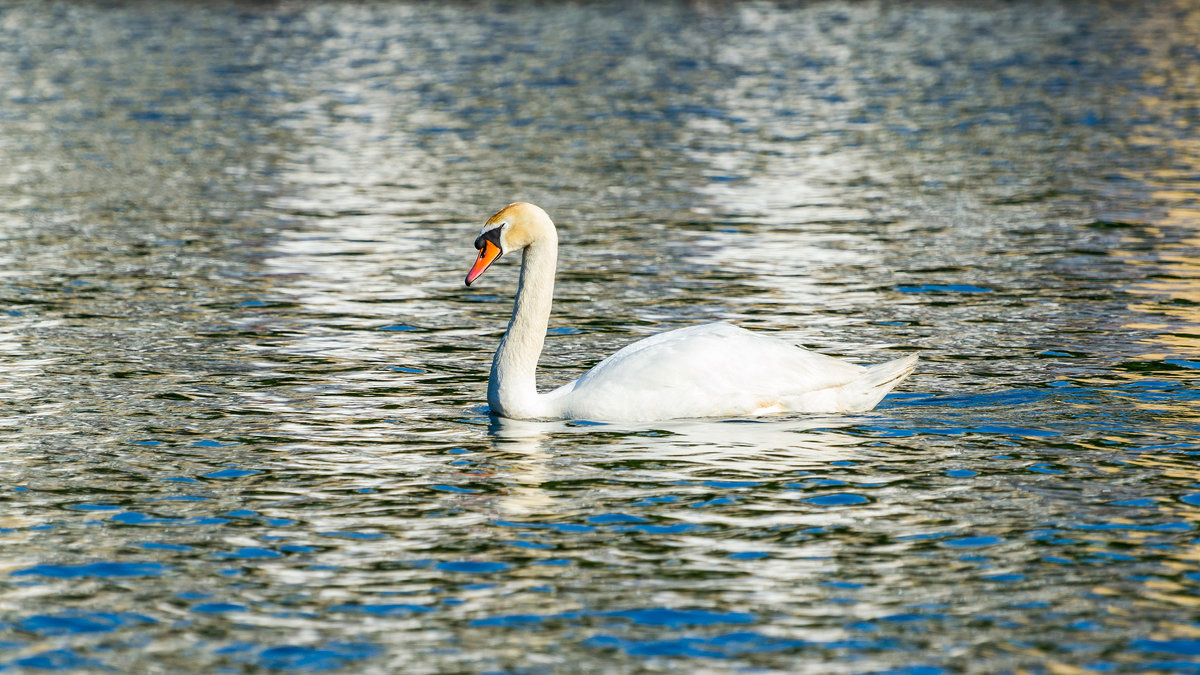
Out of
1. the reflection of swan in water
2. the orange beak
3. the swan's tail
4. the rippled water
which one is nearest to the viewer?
the rippled water

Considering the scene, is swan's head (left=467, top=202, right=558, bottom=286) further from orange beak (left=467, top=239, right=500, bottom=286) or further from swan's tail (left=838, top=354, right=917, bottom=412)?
swan's tail (left=838, top=354, right=917, bottom=412)

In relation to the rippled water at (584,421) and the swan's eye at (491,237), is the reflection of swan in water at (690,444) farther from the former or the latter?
the swan's eye at (491,237)

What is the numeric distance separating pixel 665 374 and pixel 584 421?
2.43ft

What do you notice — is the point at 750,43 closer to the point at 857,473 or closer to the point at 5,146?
the point at 5,146

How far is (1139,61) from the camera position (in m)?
50.2

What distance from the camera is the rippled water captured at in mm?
8766

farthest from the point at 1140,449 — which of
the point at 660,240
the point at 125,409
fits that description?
the point at 660,240

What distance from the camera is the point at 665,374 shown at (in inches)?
501

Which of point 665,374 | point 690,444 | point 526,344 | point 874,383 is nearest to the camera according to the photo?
point 690,444

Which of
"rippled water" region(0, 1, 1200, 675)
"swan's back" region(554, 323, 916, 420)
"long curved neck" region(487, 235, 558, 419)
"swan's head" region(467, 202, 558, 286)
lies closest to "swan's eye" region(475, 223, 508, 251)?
"swan's head" region(467, 202, 558, 286)

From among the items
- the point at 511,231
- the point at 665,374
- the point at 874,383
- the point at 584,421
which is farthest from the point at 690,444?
the point at 511,231

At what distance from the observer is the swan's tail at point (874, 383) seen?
12977mm

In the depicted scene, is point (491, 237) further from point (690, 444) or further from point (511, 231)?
point (690, 444)

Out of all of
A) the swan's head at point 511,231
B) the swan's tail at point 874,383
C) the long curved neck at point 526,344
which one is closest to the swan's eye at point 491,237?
the swan's head at point 511,231
